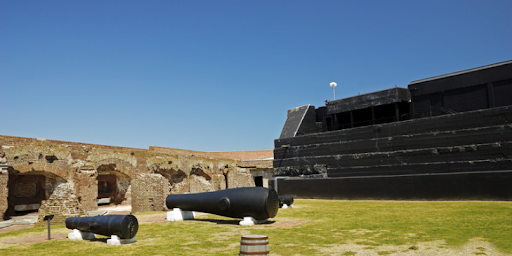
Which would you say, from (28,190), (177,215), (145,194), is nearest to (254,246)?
(177,215)

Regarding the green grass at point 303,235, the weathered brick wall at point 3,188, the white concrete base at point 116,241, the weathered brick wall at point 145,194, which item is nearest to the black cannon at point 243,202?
the green grass at point 303,235

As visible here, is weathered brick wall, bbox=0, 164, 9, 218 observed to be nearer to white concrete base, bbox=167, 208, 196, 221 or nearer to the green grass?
the green grass

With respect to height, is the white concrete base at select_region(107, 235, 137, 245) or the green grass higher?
the white concrete base at select_region(107, 235, 137, 245)

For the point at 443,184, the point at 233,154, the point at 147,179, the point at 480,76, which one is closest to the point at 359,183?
the point at 443,184

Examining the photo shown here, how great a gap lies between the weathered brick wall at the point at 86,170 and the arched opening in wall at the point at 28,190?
0.06 metres

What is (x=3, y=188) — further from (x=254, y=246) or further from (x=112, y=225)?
(x=254, y=246)

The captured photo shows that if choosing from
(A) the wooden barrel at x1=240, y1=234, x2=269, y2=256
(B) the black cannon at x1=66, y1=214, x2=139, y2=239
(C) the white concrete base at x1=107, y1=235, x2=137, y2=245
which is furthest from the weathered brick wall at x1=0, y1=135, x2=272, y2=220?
(A) the wooden barrel at x1=240, y1=234, x2=269, y2=256

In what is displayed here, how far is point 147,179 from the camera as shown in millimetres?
15117

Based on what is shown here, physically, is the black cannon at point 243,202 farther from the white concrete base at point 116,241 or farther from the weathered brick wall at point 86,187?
the weathered brick wall at point 86,187

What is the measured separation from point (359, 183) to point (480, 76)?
7580mm

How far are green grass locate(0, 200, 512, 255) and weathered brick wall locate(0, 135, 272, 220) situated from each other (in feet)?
14.3

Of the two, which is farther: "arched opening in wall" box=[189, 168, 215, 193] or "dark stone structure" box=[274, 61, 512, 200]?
"arched opening in wall" box=[189, 168, 215, 193]

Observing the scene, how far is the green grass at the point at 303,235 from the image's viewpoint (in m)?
6.76

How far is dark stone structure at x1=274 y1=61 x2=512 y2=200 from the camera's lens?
1577 cm
